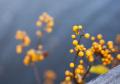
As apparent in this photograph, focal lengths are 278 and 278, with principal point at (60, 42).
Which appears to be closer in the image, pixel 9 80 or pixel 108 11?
pixel 9 80

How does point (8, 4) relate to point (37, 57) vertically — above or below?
above

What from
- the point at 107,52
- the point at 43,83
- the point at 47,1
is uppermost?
the point at 47,1

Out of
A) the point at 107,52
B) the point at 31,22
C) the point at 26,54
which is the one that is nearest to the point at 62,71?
the point at 26,54

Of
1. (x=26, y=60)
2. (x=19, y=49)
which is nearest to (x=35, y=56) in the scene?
(x=26, y=60)

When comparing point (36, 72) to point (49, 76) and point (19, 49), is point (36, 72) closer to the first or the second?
point (49, 76)

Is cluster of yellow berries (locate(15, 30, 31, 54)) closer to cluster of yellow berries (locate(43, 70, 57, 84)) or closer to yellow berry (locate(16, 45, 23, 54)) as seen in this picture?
yellow berry (locate(16, 45, 23, 54))

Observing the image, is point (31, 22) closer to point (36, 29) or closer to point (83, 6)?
point (36, 29)

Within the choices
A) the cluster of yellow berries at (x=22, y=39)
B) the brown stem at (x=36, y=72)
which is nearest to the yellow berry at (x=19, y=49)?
the cluster of yellow berries at (x=22, y=39)

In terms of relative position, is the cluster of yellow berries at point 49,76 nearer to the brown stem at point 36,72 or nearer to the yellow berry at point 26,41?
the brown stem at point 36,72
